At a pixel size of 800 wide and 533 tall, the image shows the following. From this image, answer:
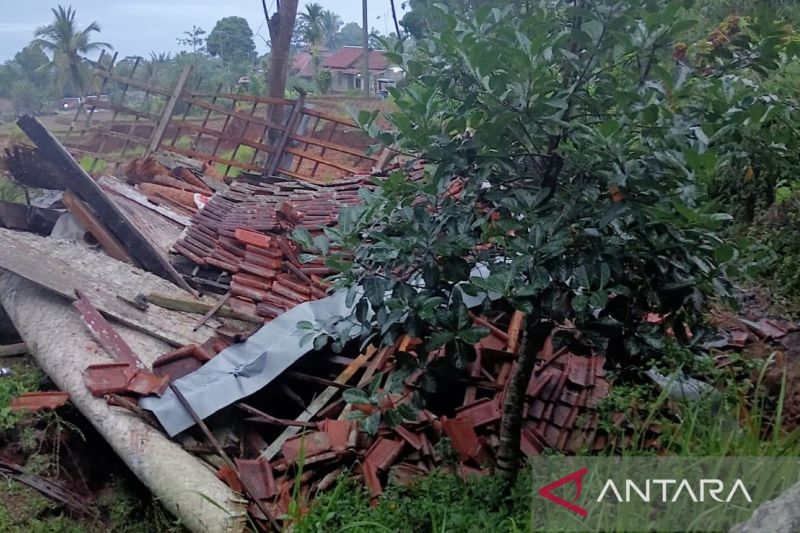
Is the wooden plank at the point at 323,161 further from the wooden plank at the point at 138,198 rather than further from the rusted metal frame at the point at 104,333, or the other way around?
the rusted metal frame at the point at 104,333

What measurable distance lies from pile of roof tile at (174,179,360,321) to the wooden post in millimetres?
3919

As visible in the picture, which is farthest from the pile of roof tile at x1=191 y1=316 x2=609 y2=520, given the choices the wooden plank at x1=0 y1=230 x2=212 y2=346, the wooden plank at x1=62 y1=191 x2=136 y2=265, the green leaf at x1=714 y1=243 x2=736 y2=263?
the wooden plank at x1=62 y1=191 x2=136 y2=265

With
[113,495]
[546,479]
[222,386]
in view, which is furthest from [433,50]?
[113,495]

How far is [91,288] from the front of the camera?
6.05 metres

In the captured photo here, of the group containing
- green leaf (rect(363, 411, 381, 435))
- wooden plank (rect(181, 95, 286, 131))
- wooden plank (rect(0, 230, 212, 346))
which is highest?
wooden plank (rect(181, 95, 286, 131))

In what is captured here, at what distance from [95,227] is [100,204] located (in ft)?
0.85

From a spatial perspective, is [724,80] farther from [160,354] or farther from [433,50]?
[160,354]

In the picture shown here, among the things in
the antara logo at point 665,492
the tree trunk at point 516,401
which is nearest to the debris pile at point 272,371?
the tree trunk at point 516,401

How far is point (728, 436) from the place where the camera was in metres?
2.65

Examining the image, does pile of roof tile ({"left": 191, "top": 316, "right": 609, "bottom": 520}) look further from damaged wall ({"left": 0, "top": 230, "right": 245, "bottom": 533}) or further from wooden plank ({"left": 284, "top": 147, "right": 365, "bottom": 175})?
wooden plank ({"left": 284, "top": 147, "right": 365, "bottom": 175})

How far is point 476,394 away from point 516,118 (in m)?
2.32

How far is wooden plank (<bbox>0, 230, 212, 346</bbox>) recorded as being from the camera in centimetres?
573

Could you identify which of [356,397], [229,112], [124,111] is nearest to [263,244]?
[356,397]

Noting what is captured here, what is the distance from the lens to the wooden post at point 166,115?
11914mm
